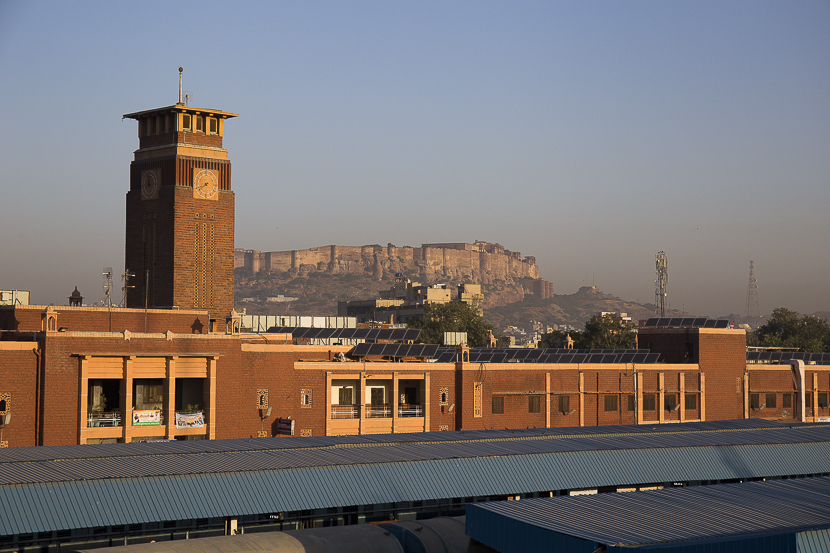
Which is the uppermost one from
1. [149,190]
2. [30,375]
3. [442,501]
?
[149,190]

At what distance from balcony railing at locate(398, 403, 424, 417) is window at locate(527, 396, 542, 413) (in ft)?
33.5

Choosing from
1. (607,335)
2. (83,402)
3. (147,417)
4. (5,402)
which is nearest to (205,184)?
(147,417)

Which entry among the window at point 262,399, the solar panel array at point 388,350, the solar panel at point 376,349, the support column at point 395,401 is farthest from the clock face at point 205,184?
the window at point 262,399

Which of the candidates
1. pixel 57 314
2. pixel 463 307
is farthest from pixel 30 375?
pixel 463 307

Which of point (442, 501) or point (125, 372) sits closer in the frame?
Result: point (442, 501)

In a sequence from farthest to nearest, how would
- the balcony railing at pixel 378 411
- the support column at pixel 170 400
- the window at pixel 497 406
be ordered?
1. the window at pixel 497 406
2. the balcony railing at pixel 378 411
3. the support column at pixel 170 400

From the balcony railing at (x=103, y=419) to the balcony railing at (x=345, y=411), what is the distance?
59.5 feet

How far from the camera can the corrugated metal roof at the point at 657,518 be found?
93.0 ft

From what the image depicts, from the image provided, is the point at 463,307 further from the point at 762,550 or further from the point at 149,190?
the point at 762,550

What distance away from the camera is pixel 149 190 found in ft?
319

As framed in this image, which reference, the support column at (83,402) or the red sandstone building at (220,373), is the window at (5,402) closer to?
the red sandstone building at (220,373)

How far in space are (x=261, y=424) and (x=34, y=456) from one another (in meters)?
29.1

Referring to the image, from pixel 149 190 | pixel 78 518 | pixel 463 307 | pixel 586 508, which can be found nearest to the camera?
pixel 586 508

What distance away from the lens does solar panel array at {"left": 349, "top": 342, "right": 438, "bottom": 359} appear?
3223 inches
